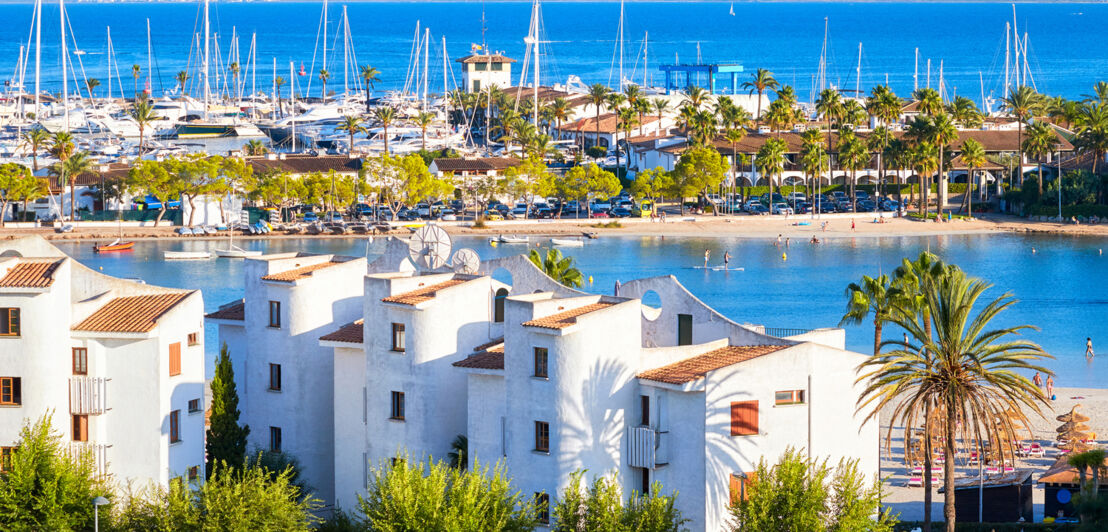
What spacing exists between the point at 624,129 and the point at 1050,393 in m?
91.1

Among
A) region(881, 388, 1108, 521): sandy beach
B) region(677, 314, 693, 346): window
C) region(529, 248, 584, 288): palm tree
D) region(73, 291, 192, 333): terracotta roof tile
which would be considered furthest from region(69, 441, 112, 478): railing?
region(529, 248, 584, 288): palm tree

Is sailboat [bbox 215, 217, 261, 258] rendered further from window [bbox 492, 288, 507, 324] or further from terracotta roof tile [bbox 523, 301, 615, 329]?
terracotta roof tile [bbox 523, 301, 615, 329]

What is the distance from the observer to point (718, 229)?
125 metres

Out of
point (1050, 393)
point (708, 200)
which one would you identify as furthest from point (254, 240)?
point (1050, 393)

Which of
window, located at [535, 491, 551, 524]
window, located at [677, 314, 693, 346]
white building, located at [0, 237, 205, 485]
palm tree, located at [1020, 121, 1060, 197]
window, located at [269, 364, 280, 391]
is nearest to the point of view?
window, located at [535, 491, 551, 524]

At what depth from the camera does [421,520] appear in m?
32.9

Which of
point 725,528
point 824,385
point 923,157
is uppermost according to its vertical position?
point 923,157

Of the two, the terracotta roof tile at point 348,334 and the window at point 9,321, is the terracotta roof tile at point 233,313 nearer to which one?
the terracotta roof tile at point 348,334

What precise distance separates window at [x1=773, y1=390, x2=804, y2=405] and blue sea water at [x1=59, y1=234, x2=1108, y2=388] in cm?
4372

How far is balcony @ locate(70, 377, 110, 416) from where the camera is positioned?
127ft

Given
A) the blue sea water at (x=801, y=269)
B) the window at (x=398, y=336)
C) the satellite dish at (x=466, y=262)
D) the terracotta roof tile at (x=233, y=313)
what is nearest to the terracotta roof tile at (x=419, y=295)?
the window at (x=398, y=336)

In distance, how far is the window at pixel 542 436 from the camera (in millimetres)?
36969

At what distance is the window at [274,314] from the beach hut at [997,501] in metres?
18.9

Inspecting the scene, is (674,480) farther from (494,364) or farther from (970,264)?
(970,264)
